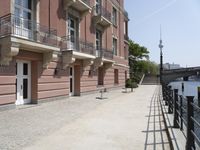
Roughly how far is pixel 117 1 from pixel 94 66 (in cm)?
1262

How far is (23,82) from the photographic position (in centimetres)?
1384

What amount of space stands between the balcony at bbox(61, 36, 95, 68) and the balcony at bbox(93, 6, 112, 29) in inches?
103

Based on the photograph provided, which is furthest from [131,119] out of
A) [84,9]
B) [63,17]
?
[84,9]

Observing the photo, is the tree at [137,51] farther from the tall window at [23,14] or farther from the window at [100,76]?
the tall window at [23,14]

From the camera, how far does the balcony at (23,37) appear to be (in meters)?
11.3

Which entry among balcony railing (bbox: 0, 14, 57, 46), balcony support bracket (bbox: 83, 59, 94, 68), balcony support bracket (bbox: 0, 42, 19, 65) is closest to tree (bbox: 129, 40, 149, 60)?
Answer: balcony support bracket (bbox: 83, 59, 94, 68)

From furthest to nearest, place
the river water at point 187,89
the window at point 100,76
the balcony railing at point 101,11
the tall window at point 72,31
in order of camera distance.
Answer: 1. the river water at point 187,89
2. the window at point 100,76
3. the balcony railing at point 101,11
4. the tall window at point 72,31

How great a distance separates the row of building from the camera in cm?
1170

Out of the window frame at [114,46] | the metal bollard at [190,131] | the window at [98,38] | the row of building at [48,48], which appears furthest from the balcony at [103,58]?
the metal bollard at [190,131]

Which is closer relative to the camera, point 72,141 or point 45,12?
point 72,141

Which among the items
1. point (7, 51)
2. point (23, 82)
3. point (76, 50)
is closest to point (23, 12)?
point (7, 51)

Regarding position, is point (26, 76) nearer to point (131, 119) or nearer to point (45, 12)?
point (45, 12)

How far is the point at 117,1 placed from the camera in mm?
31531

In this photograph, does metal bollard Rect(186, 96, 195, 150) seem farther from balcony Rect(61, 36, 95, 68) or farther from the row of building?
balcony Rect(61, 36, 95, 68)
